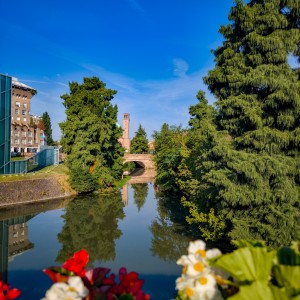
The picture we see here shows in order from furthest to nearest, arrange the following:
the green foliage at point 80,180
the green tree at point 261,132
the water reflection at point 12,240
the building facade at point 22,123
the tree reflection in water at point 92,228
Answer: the building facade at point 22,123 → the green foliage at point 80,180 → the tree reflection in water at point 92,228 → the water reflection at point 12,240 → the green tree at point 261,132

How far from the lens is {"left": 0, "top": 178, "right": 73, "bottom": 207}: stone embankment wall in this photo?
27467 millimetres

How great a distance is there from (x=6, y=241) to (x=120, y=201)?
16.6 metres

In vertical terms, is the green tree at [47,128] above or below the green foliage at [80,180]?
above

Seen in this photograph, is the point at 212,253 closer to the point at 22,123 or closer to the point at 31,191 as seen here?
the point at 31,191

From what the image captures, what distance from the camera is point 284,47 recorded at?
13.5 metres

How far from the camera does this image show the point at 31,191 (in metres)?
30.4

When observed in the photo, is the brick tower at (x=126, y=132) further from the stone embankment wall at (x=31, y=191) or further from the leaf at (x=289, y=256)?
the leaf at (x=289, y=256)

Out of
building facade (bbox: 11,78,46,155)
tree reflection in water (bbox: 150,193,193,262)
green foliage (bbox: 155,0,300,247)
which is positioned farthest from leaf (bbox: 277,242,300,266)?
building facade (bbox: 11,78,46,155)

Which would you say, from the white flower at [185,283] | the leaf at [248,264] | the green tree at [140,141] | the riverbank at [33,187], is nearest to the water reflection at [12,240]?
the riverbank at [33,187]

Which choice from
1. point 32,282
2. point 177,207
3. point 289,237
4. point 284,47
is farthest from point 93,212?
point 284,47

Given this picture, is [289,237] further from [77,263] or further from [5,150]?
[5,150]

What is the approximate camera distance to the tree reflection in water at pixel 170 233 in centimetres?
1680

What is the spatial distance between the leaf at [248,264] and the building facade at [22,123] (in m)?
73.7

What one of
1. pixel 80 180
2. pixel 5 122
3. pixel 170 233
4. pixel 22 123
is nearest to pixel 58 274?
pixel 170 233
